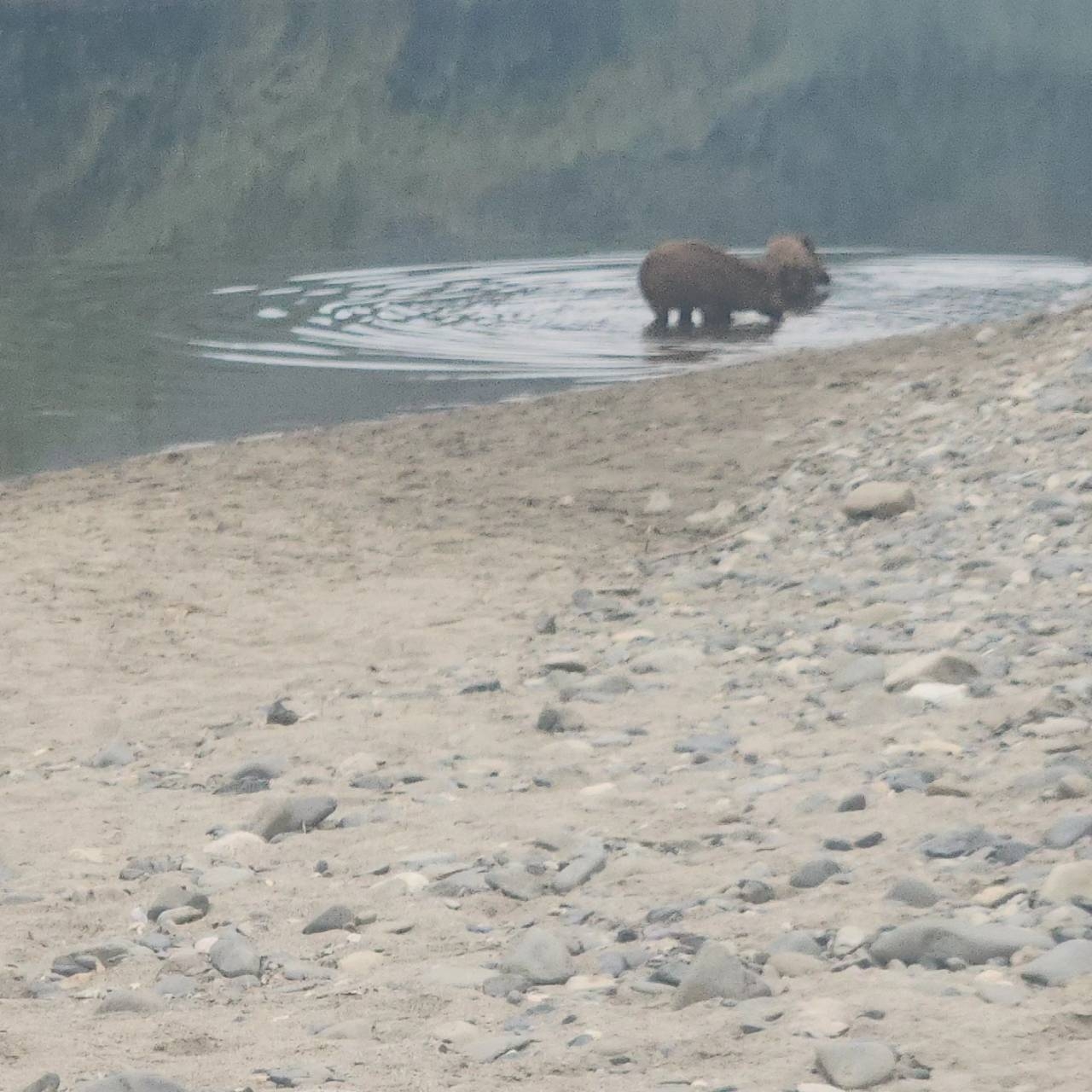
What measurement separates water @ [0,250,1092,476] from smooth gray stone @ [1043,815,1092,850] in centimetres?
910

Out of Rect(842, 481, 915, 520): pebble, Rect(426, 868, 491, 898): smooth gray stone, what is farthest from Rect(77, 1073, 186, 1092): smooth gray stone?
A: Rect(842, 481, 915, 520): pebble

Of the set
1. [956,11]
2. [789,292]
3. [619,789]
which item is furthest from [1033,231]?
[956,11]

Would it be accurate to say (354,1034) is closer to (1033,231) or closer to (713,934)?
(713,934)

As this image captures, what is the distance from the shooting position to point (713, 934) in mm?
4629

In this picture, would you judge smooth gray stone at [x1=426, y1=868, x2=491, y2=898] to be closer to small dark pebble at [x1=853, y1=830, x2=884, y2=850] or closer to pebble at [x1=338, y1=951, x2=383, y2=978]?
pebble at [x1=338, y1=951, x2=383, y2=978]

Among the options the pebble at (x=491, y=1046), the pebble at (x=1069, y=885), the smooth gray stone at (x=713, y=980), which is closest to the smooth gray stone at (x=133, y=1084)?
the pebble at (x=491, y=1046)

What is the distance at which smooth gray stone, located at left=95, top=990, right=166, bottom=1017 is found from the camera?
4.56 metres

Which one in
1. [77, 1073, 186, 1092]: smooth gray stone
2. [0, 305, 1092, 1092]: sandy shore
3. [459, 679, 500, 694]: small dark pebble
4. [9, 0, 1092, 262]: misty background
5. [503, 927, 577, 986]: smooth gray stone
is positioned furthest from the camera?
[9, 0, 1092, 262]: misty background

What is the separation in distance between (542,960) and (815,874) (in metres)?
0.75

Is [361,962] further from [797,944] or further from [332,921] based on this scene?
[797,944]

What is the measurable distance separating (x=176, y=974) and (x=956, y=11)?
86.1 m

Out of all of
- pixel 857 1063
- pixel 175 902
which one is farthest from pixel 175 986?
pixel 857 1063

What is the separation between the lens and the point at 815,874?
4.91m

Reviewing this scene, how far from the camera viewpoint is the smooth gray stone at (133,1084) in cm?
385
